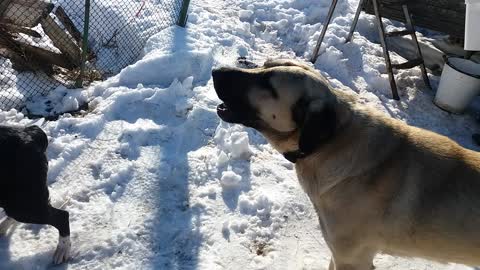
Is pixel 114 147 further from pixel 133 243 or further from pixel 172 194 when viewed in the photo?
pixel 133 243

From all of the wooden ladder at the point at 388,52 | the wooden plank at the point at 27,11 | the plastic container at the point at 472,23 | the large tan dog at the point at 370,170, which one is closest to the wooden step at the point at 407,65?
the wooden ladder at the point at 388,52

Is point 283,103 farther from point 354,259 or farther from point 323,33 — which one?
point 323,33

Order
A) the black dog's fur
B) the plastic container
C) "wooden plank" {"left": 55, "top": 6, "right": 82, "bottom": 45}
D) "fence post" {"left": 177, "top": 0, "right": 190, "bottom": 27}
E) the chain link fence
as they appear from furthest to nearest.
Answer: "fence post" {"left": 177, "top": 0, "right": 190, "bottom": 27}, "wooden plank" {"left": 55, "top": 6, "right": 82, "bottom": 45}, the chain link fence, the plastic container, the black dog's fur

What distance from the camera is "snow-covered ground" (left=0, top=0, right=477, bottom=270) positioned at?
346 cm

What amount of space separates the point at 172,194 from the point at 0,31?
10.0 ft

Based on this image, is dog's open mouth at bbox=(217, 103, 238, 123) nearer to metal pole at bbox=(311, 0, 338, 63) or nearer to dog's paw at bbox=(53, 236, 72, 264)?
dog's paw at bbox=(53, 236, 72, 264)

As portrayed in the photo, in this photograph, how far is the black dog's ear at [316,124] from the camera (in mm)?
2541

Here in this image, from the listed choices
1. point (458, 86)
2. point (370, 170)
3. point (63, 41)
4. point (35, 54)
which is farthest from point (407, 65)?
point (35, 54)

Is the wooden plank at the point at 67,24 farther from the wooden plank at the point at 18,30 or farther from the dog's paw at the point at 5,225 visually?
the dog's paw at the point at 5,225

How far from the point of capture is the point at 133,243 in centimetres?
346

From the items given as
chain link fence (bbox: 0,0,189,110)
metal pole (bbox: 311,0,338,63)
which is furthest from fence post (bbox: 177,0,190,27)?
metal pole (bbox: 311,0,338,63)

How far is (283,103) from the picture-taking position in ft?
8.79

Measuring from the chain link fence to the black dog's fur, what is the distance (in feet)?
6.09

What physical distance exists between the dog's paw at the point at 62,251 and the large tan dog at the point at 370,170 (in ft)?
5.63
